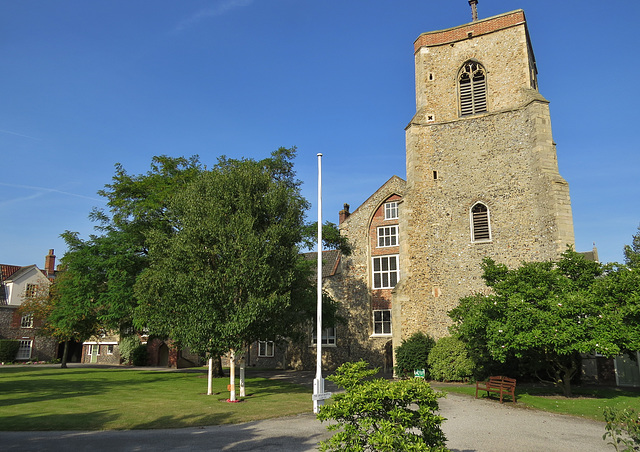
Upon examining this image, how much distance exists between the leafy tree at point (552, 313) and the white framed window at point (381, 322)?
42.1 ft

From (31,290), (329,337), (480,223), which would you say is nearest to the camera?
(480,223)

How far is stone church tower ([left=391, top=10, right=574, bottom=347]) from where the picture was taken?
74.4ft

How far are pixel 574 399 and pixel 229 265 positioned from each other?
13.4m

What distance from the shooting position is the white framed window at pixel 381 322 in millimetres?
30719

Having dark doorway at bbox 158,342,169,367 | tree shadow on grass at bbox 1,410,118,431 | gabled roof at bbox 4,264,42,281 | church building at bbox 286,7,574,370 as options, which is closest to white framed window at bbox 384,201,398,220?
church building at bbox 286,7,574,370

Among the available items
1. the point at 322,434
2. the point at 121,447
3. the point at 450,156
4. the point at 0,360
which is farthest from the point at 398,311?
the point at 0,360

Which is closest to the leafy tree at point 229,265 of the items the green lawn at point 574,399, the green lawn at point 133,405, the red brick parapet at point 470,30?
the green lawn at point 133,405

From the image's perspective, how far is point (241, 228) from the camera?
1683cm

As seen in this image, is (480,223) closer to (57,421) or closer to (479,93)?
(479,93)

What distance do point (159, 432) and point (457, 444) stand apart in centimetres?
701

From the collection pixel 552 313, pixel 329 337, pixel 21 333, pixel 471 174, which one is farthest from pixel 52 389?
pixel 21 333

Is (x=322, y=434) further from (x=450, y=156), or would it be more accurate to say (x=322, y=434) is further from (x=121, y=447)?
(x=450, y=156)

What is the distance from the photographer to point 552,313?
15.4 metres

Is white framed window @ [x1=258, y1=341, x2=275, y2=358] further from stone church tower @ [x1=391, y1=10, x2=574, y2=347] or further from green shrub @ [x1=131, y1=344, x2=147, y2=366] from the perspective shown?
stone church tower @ [x1=391, y1=10, x2=574, y2=347]
